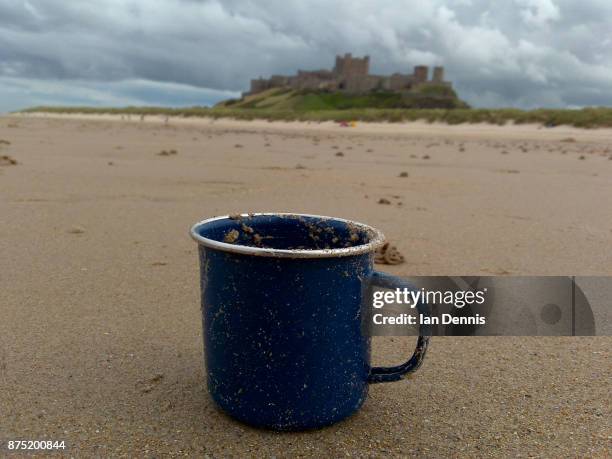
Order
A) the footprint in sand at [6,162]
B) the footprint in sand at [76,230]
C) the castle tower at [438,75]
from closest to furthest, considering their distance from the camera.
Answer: the footprint in sand at [76,230] → the footprint in sand at [6,162] → the castle tower at [438,75]

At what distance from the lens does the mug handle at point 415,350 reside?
1.39 m

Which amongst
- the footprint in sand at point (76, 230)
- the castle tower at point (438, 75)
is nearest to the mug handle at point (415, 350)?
the footprint in sand at point (76, 230)

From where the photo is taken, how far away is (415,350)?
145 cm

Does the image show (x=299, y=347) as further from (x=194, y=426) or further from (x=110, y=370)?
(x=110, y=370)

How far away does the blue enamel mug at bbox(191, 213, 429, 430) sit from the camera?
127cm

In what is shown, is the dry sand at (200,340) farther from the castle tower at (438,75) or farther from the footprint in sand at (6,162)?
the castle tower at (438,75)

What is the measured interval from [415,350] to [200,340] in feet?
2.84

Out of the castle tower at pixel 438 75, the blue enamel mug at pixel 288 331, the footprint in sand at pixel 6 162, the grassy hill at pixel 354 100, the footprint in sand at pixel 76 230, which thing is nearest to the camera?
the blue enamel mug at pixel 288 331

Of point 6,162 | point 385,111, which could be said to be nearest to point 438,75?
point 385,111

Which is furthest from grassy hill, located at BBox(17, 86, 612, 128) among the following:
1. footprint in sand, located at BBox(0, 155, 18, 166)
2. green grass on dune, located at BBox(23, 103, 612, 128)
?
footprint in sand, located at BBox(0, 155, 18, 166)

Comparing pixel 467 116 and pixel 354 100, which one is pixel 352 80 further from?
pixel 467 116

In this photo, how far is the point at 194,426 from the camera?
1.45 m

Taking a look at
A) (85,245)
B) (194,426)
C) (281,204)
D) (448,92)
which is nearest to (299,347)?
(194,426)

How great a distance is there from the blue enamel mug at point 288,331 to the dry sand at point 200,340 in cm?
10
